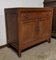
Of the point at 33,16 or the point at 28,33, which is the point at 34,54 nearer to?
the point at 28,33

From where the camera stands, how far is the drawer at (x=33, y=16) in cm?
156

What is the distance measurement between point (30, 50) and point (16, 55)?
12.6 inches

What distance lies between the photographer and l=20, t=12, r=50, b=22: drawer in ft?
5.10

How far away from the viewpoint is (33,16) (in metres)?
1.72

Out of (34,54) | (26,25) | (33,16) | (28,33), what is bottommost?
(34,54)

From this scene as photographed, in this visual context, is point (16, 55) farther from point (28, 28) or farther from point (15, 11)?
point (15, 11)

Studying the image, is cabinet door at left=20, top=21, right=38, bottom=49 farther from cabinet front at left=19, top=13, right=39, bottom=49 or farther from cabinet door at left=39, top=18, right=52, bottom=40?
cabinet door at left=39, top=18, right=52, bottom=40

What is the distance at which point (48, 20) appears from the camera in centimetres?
211

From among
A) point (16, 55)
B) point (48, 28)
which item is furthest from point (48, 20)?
point (16, 55)

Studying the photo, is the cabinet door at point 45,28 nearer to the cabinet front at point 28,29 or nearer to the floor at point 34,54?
the cabinet front at point 28,29

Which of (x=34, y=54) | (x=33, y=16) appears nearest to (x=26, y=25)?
(x=33, y=16)

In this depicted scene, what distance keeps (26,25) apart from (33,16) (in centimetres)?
23

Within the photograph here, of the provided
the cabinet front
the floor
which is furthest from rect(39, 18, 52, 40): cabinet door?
the floor

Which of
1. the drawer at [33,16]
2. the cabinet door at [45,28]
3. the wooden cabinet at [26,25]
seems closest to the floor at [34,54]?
the wooden cabinet at [26,25]
